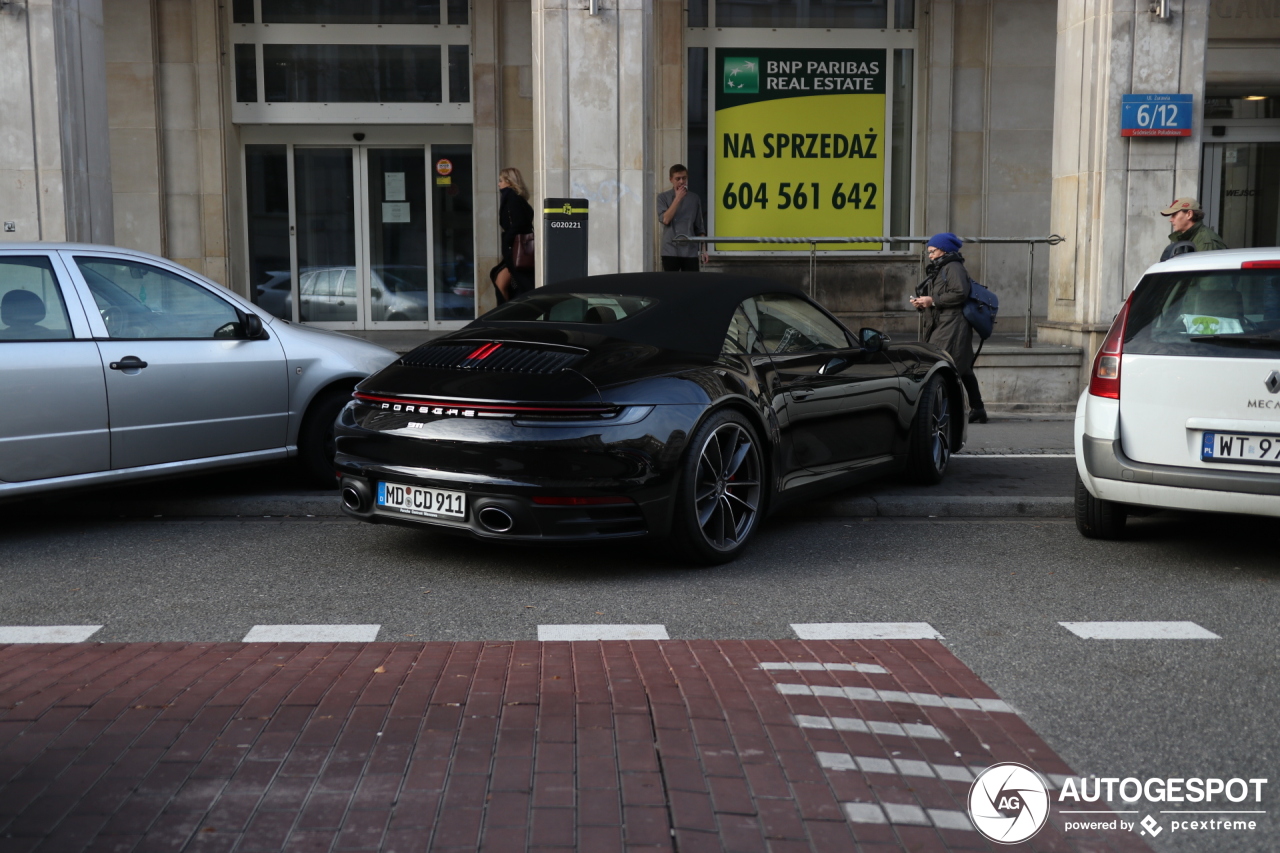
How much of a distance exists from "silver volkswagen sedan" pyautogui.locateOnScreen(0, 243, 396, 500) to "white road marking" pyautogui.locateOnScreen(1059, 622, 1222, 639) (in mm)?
4594

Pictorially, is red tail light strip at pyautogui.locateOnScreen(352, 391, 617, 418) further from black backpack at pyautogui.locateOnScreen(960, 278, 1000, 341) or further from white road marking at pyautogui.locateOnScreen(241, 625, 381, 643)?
black backpack at pyautogui.locateOnScreen(960, 278, 1000, 341)

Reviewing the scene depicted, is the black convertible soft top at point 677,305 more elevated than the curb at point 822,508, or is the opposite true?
the black convertible soft top at point 677,305

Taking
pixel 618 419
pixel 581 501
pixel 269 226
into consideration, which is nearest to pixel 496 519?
pixel 581 501

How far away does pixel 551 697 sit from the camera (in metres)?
4.07

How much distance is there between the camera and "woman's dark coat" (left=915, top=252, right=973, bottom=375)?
10406 mm

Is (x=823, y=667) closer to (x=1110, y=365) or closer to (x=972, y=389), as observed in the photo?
(x=1110, y=365)

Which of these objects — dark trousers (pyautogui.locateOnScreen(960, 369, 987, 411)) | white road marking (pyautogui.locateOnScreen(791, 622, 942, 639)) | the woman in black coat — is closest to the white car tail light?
white road marking (pyautogui.locateOnScreen(791, 622, 942, 639))

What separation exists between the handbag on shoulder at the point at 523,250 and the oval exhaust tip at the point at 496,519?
26.7ft

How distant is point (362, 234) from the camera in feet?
54.2

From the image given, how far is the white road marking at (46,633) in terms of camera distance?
4934 millimetres

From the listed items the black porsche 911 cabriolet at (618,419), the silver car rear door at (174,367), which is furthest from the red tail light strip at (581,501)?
the silver car rear door at (174,367)

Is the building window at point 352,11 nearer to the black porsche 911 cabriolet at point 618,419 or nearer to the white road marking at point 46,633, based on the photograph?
the black porsche 911 cabriolet at point 618,419

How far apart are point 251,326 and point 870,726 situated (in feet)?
16.1

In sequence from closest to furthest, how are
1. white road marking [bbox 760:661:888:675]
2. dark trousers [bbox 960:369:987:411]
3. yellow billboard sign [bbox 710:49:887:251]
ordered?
white road marking [bbox 760:661:888:675] → dark trousers [bbox 960:369:987:411] → yellow billboard sign [bbox 710:49:887:251]
